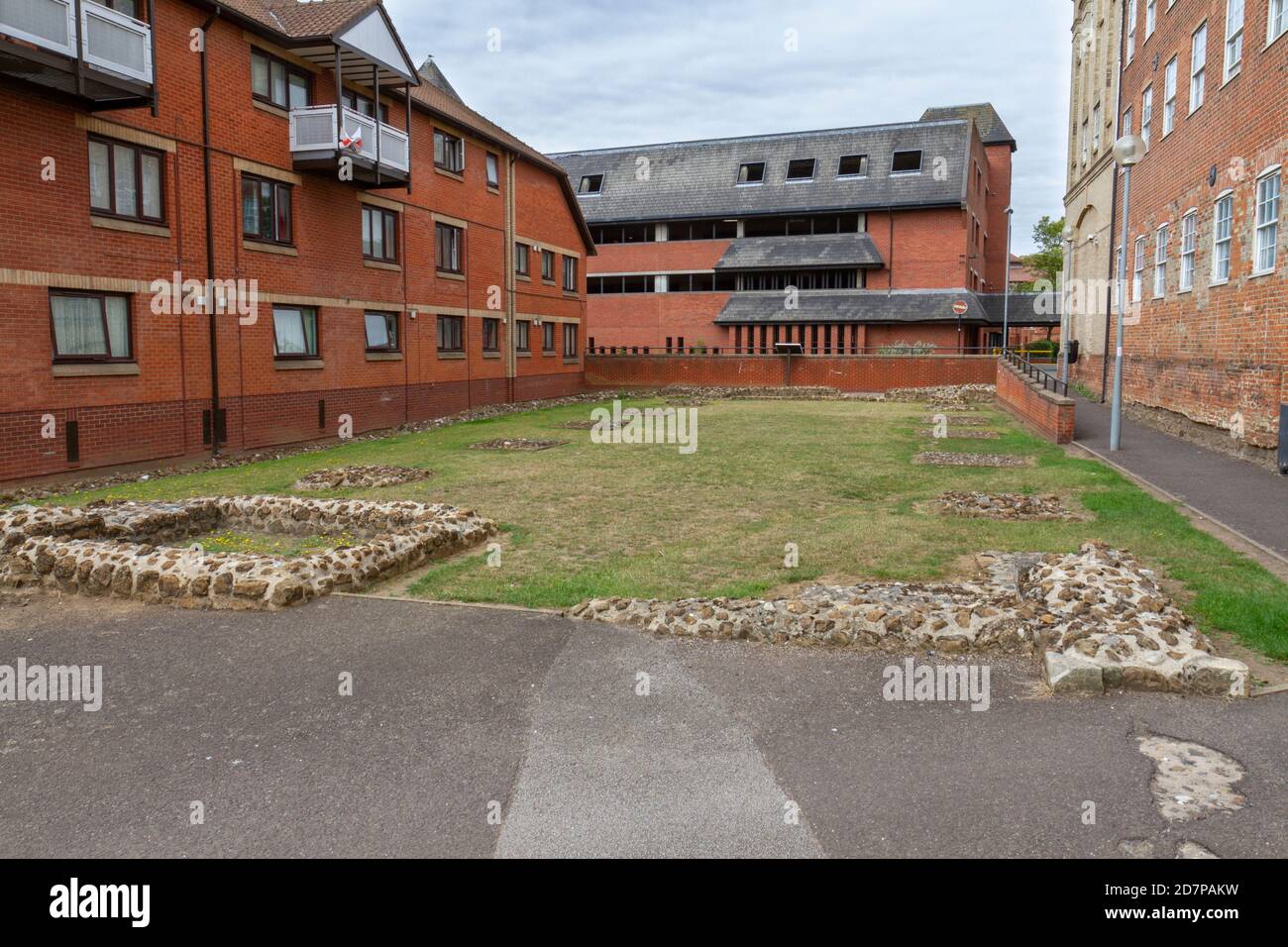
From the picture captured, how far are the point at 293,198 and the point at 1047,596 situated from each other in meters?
20.7

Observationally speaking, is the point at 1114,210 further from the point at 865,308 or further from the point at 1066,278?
the point at 865,308

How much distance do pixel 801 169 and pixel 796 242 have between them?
17.4ft

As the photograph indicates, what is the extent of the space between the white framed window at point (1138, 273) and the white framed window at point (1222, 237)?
22.1 ft

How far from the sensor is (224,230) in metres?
20.5

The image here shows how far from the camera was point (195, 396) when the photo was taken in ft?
65.0

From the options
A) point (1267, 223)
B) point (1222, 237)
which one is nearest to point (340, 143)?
point (1267, 223)

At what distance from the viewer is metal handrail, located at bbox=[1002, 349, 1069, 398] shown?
81.5 feet

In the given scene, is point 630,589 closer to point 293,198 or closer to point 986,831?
point 986,831

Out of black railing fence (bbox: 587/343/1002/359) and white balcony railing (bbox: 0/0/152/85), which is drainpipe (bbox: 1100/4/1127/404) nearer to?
black railing fence (bbox: 587/343/1002/359)

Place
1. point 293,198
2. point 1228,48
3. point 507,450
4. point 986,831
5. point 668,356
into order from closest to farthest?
point 986,831 → point 1228,48 → point 507,450 → point 293,198 → point 668,356

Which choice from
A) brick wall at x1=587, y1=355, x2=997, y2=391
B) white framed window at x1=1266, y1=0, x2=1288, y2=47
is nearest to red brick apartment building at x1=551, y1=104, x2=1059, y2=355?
brick wall at x1=587, y1=355, x2=997, y2=391

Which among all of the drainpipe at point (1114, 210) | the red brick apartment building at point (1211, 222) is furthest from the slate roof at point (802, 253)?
the red brick apartment building at point (1211, 222)
